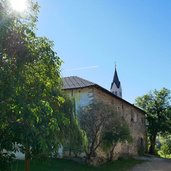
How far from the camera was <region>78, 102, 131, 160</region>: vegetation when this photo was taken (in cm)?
1823

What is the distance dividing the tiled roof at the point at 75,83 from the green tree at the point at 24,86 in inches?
618

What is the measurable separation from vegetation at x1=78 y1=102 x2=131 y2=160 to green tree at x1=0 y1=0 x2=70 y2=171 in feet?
42.4

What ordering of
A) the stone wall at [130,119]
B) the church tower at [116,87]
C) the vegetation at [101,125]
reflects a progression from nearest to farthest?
the vegetation at [101,125] → the stone wall at [130,119] → the church tower at [116,87]

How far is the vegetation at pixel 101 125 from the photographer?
1823 cm

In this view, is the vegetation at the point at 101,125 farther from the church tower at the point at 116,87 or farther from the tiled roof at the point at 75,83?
the church tower at the point at 116,87

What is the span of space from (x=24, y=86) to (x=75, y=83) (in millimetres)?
17480

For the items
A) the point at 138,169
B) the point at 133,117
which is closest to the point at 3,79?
the point at 138,169

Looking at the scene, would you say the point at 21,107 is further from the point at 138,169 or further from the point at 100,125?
the point at 138,169

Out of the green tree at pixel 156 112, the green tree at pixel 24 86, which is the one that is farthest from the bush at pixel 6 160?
the green tree at pixel 156 112

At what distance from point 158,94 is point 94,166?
21504 millimetres

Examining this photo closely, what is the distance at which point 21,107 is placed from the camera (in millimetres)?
4270

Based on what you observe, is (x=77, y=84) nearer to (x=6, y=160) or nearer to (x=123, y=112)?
(x=123, y=112)

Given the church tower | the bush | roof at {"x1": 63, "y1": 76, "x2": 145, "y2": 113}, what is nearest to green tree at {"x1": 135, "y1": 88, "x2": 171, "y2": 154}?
the church tower

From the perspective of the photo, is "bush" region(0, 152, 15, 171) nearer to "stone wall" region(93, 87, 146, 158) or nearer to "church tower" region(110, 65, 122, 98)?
"stone wall" region(93, 87, 146, 158)
